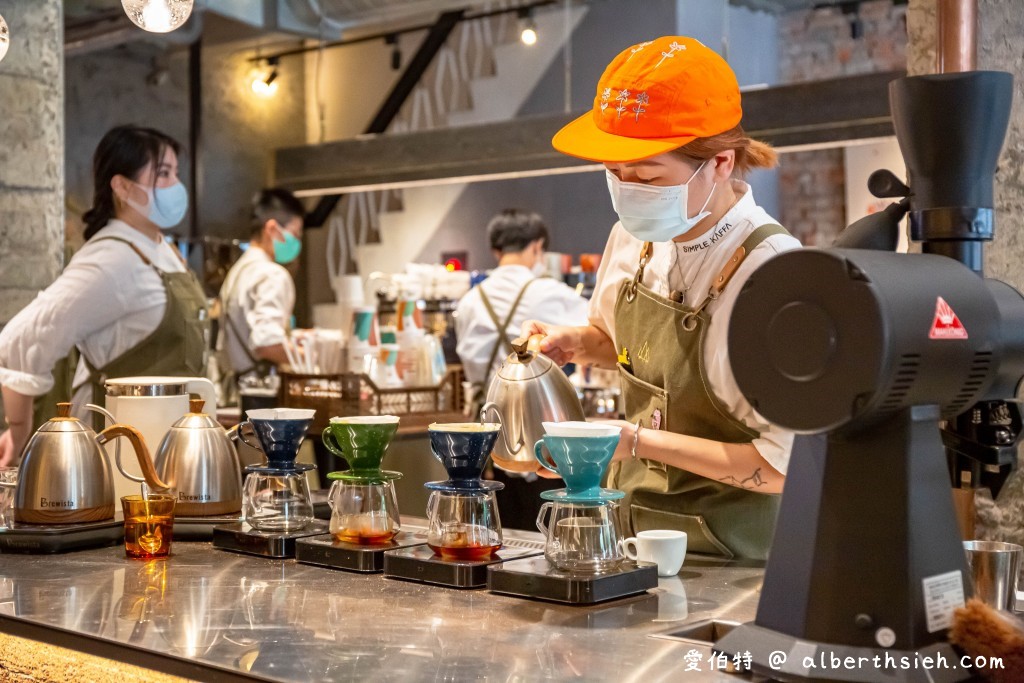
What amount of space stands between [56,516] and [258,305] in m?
4.04

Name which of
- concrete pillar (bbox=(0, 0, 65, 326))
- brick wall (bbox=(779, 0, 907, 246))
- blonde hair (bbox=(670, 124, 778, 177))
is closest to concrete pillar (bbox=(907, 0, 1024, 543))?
blonde hair (bbox=(670, 124, 778, 177))

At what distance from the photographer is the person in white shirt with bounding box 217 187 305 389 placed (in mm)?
6059

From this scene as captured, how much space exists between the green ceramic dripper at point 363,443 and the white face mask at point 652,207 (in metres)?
0.54

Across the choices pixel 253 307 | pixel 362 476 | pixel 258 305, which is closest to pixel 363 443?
pixel 362 476

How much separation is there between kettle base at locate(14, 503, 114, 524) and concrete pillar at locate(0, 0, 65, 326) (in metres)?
1.73

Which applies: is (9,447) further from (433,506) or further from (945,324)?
(945,324)

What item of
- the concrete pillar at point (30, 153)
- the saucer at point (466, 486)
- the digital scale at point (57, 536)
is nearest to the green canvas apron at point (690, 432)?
the saucer at point (466, 486)

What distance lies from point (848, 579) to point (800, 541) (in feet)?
0.22

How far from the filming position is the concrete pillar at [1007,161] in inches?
101

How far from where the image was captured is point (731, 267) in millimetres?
2023

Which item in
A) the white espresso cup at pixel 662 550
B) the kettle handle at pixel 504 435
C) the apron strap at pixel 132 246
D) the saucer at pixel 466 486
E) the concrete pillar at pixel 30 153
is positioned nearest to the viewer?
the saucer at pixel 466 486

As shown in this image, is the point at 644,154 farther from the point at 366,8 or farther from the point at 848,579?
the point at 366,8

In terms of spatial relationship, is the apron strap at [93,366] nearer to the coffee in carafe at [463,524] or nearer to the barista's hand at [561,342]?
the barista's hand at [561,342]

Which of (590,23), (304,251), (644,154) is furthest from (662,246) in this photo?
(304,251)
